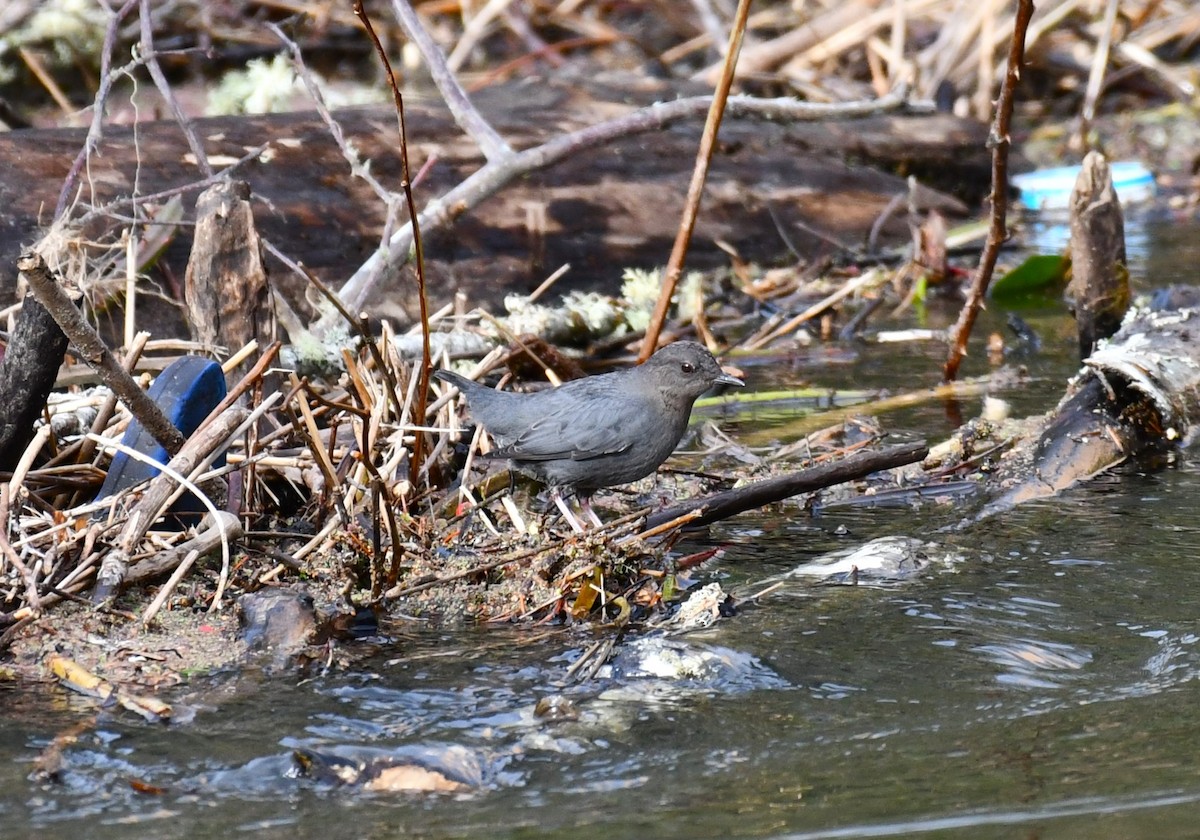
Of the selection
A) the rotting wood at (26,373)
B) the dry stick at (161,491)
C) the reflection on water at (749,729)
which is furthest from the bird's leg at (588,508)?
the rotting wood at (26,373)

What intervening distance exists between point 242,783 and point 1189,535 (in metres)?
2.69

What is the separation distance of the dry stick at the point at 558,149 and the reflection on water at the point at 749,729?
213cm

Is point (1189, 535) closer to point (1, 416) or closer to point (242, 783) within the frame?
point (242, 783)

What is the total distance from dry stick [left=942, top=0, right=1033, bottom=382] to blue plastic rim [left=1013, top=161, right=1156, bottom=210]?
4.58 meters

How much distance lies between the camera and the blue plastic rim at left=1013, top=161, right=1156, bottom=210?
10.0m

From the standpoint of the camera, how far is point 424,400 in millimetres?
4043

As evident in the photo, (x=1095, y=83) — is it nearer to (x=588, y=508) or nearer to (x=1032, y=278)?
(x=1032, y=278)

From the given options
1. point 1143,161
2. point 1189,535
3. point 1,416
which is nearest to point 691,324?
point 1189,535

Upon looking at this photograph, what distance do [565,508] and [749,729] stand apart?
5.04 feet

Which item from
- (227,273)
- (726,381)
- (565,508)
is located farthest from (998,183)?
(227,273)

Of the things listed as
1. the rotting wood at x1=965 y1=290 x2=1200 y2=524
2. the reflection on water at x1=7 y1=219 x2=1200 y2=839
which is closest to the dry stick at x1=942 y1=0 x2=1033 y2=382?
the rotting wood at x1=965 y1=290 x2=1200 y2=524

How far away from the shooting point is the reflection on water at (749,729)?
2500 mm

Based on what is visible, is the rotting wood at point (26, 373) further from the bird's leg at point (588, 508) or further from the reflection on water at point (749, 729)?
the bird's leg at point (588, 508)

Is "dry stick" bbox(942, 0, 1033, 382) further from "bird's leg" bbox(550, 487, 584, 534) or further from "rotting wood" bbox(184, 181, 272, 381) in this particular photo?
"rotting wood" bbox(184, 181, 272, 381)
